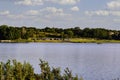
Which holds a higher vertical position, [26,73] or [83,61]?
[26,73]

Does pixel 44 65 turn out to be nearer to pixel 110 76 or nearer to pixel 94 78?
pixel 94 78

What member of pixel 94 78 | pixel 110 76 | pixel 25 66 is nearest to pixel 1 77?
pixel 25 66

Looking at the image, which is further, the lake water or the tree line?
the lake water

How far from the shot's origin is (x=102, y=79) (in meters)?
42.8

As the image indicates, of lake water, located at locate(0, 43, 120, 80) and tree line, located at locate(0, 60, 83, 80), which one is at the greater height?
tree line, located at locate(0, 60, 83, 80)

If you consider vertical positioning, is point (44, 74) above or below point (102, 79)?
above

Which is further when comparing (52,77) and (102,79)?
(102,79)

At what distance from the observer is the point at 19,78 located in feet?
66.0

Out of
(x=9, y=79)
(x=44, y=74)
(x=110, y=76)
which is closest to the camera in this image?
(x=9, y=79)

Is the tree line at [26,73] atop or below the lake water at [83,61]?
atop

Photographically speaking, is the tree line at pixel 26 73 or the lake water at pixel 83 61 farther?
the lake water at pixel 83 61

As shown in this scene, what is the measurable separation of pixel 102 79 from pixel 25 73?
75.6ft

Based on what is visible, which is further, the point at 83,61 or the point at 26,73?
the point at 83,61

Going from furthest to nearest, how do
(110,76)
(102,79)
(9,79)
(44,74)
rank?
(110,76) < (102,79) < (44,74) < (9,79)
